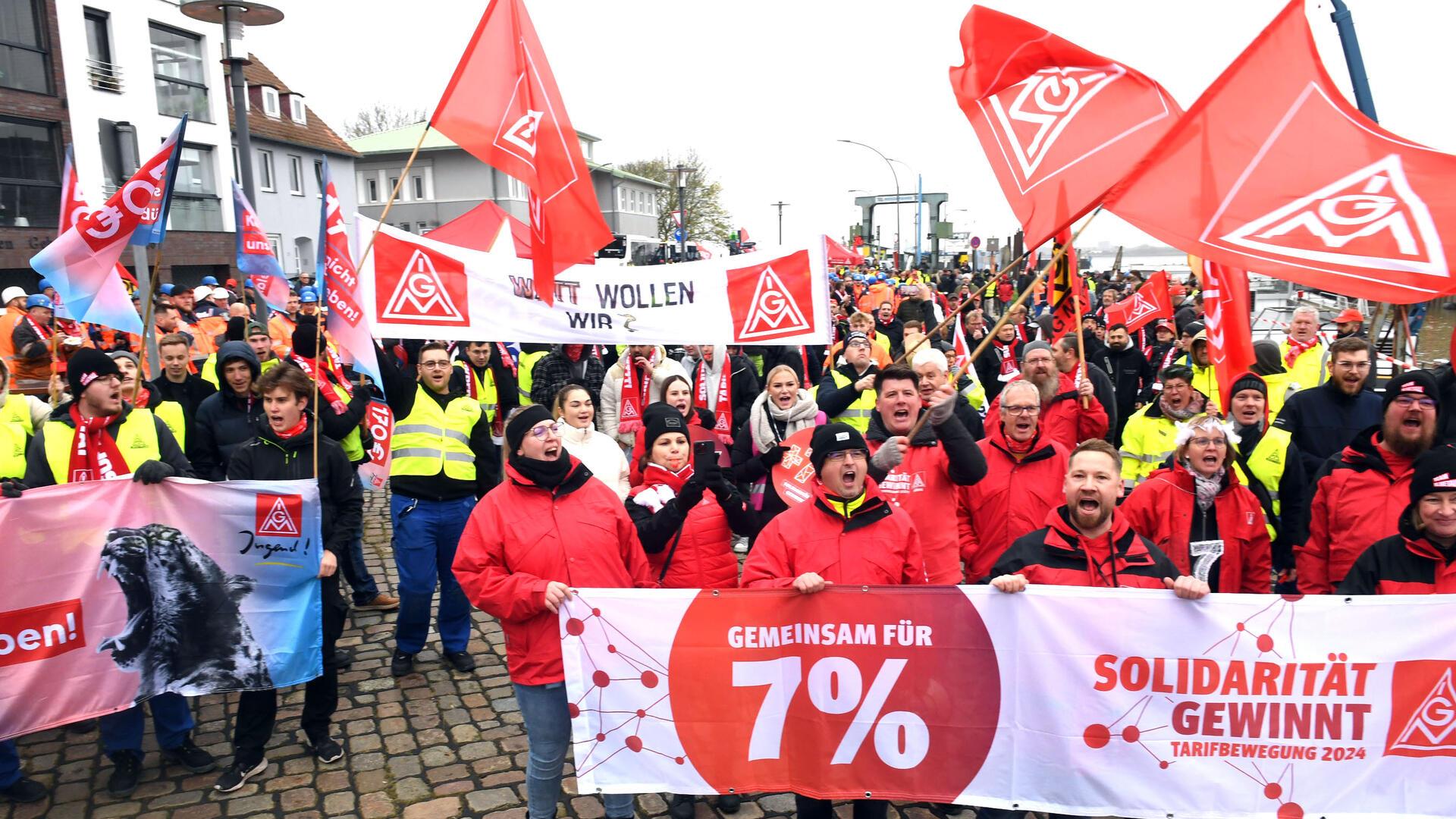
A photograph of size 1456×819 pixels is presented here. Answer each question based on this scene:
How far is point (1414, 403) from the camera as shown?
4.23m

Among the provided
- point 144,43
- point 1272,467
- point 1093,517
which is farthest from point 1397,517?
point 144,43

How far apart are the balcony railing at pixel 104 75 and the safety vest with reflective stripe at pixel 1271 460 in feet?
99.7

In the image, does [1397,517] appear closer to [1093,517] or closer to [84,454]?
[1093,517]

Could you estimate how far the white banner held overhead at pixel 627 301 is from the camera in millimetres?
6242

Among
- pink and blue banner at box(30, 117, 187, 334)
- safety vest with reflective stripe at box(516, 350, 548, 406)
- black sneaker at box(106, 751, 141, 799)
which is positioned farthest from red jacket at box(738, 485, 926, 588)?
safety vest with reflective stripe at box(516, 350, 548, 406)

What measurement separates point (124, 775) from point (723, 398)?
181 inches

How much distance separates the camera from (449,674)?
5.86m

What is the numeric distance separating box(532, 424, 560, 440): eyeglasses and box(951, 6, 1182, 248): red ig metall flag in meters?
2.28

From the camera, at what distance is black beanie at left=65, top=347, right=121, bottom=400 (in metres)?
4.63

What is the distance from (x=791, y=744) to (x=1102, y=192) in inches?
105

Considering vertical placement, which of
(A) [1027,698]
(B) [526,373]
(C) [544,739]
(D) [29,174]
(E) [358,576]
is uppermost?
(D) [29,174]

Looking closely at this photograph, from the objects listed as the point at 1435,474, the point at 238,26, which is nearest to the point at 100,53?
the point at 238,26

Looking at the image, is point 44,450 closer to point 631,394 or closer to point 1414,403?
point 631,394

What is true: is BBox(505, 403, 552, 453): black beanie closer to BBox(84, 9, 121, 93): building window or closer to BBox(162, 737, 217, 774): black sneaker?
BBox(162, 737, 217, 774): black sneaker
